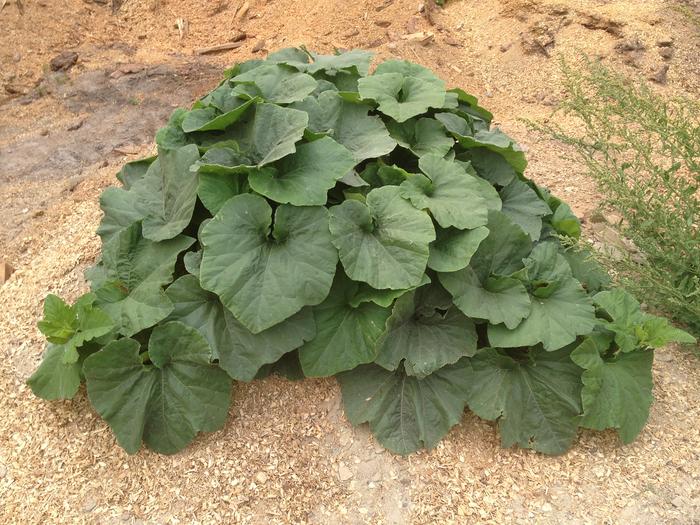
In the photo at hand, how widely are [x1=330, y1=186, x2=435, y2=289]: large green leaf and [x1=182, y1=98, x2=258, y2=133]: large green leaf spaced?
68 centimetres

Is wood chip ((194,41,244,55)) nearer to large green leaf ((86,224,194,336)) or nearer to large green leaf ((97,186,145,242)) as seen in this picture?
large green leaf ((97,186,145,242))

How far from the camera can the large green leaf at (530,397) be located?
267 centimetres

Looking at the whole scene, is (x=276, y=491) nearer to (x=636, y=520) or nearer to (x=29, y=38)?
(x=636, y=520)

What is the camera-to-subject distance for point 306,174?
2668mm

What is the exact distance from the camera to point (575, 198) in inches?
158

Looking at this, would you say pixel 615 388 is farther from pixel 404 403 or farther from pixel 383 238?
pixel 383 238

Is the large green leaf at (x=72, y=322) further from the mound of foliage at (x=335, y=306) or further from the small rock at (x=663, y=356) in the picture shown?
the small rock at (x=663, y=356)

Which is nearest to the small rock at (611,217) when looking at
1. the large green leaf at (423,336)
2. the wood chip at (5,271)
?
the large green leaf at (423,336)

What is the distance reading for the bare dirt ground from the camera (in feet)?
8.26

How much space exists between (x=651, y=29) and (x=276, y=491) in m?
5.56

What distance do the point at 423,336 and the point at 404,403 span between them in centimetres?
30

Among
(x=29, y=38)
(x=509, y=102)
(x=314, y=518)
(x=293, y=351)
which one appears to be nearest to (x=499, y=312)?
(x=293, y=351)

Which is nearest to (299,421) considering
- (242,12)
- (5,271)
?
(5,271)

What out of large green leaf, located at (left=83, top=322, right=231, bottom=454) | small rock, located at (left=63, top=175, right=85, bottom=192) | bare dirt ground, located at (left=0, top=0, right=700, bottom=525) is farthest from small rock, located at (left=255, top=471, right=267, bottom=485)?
small rock, located at (left=63, top=175, right=85, bottom=192)
